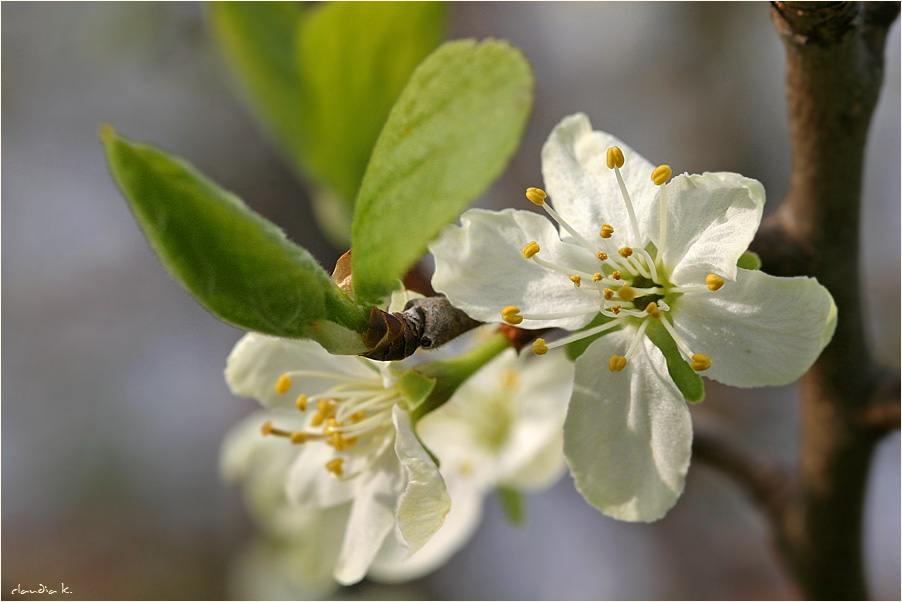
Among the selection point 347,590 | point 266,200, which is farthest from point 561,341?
point 266,200

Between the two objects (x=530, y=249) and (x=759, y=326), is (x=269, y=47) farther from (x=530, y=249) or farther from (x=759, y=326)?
(x=759, y=326)

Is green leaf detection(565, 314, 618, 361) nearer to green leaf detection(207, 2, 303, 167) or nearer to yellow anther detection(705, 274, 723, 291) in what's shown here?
yellow anther detection(705, 274, 723, 291)

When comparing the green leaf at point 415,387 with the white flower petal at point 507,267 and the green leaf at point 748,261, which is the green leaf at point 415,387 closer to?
the white flower petal at point 507,267

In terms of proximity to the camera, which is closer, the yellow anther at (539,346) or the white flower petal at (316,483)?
the yellow anther at (539,346)

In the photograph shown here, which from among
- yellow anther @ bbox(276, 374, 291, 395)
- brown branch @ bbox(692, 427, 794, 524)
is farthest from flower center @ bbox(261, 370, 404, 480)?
brown branch @ bbox(692, 427, 794, 524)

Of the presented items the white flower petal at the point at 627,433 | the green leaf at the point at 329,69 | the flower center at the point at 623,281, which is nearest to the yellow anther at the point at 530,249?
the flower center at the point at 623,281

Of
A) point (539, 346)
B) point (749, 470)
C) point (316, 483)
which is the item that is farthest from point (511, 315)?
point (749, 470)

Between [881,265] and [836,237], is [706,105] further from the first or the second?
[836,237]
